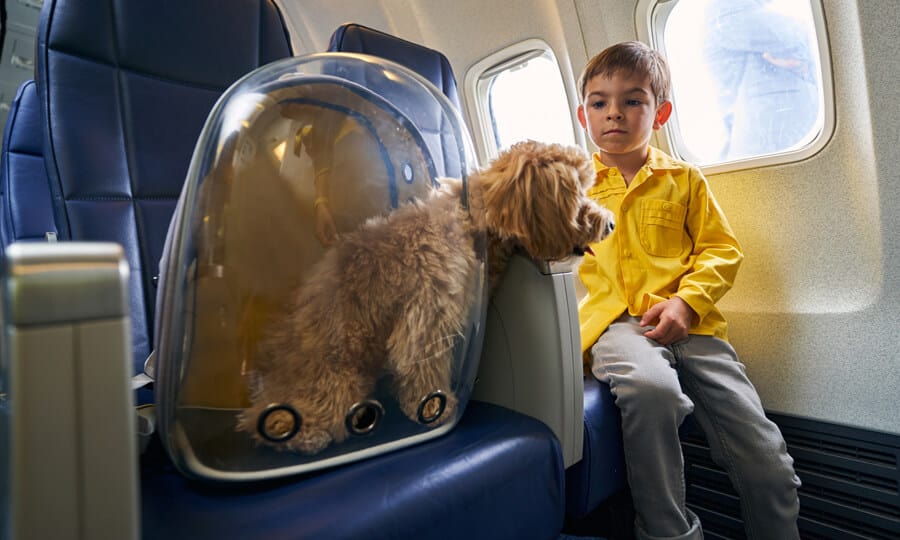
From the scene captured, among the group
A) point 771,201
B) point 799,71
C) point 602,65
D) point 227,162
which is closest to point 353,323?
point 227,162

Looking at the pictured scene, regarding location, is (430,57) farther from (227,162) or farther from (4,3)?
(4,3)

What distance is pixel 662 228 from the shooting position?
1.38 m

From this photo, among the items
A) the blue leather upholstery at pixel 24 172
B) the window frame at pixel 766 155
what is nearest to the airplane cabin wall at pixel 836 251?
the window frame at pixel 766 155

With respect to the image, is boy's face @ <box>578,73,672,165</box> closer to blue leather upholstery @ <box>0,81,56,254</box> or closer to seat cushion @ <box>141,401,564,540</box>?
seat cushion @ <box>141,401,564,540</box>

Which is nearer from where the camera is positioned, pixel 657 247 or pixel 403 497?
pixel 403 497

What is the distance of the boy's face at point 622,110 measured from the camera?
1442mm

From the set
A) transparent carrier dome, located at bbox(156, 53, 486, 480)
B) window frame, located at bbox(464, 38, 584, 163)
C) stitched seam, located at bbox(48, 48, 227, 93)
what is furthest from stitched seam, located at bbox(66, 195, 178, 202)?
window frame, located at bbox(464, 38, 584, 163)

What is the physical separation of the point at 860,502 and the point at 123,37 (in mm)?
2217

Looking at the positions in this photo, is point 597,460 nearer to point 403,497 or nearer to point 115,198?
point 403,497

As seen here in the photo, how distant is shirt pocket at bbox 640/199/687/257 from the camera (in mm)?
1377

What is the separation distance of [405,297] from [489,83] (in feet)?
6.98

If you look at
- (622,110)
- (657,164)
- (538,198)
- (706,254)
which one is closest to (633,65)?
(622,110)

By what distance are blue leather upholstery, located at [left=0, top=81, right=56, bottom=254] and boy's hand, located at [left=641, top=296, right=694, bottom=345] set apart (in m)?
2.62

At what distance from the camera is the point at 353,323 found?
0.66 meters
